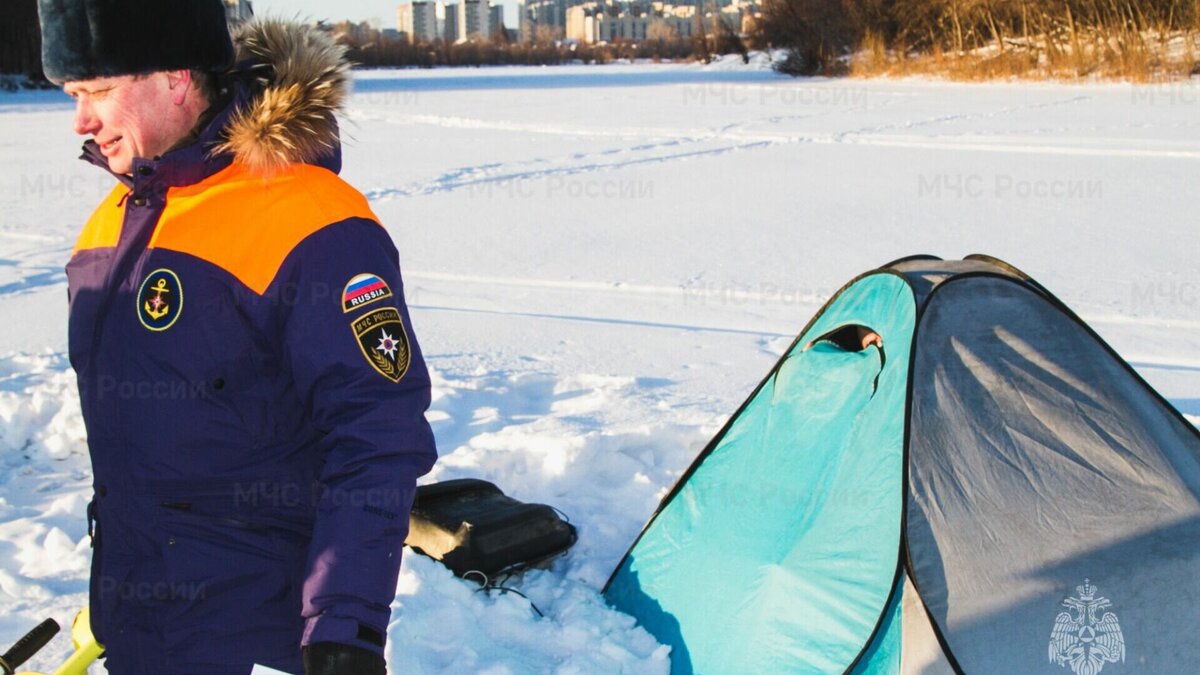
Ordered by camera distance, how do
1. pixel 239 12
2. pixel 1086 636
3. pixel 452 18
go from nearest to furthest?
pixel 239 12, pixel 1086 636, pixel 452 18

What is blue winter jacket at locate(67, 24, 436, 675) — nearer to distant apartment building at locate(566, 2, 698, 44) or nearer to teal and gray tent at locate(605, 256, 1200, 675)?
teal and gray tent at locate(605, 256, 1200, 675)

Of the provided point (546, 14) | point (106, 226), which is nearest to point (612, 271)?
point (106, 226)

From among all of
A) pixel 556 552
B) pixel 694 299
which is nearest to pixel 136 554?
pixel 556 552

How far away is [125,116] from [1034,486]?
1.89 meters

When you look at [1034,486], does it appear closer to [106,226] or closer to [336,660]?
[336,660]

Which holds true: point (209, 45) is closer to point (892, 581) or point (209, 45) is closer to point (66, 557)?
point (892, 581)

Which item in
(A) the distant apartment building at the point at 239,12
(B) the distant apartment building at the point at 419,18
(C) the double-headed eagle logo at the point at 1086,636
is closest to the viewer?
(A) the distant apartment building at the point at 239,12

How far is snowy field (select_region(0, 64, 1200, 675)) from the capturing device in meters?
2.97

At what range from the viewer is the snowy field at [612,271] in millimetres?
2969

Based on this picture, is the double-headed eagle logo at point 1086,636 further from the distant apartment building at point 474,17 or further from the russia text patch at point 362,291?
the distant apartment building at point 474,17

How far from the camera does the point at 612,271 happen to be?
21.2 feet

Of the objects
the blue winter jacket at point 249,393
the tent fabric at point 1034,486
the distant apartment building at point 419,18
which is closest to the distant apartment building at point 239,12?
the blue winter jacket at point 249,393

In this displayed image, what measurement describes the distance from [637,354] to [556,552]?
73.7 inches

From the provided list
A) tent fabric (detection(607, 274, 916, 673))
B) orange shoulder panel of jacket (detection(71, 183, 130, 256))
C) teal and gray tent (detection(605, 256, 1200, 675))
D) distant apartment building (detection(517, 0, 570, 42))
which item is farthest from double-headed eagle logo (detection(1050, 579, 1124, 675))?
distant apartment building (detection(517, 0, 570, 42))
